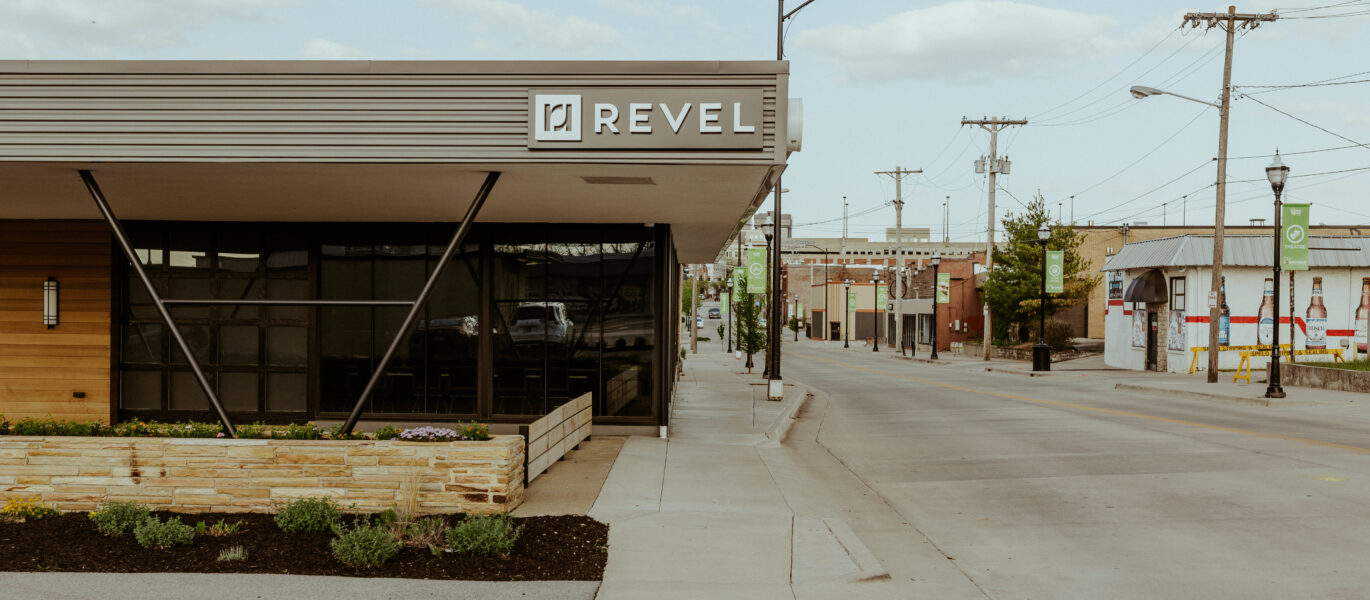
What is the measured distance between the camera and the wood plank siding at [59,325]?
15883mm

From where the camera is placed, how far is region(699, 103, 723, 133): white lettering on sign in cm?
1014

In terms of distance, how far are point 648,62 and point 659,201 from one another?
3.04m

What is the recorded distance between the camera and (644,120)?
10.2m

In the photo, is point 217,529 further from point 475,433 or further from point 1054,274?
point 1054,274

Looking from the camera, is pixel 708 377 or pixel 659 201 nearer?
pixel 659 201

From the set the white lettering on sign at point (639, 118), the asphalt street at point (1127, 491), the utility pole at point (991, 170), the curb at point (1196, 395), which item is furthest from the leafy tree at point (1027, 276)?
the white lettering on sign at point (639, 118)

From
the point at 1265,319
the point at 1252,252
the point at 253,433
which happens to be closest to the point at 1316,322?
the point at 1265,319

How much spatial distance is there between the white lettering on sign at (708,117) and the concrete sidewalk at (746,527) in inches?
151

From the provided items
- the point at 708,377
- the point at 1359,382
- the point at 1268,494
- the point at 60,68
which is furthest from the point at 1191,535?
the point at 708,377

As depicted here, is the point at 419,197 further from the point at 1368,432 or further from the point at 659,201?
the point at 1368,432

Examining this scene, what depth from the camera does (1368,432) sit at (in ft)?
57.4

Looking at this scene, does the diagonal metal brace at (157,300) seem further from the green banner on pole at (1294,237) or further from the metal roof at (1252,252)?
the metal roof at (1252,252)

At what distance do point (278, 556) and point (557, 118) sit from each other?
4.82m

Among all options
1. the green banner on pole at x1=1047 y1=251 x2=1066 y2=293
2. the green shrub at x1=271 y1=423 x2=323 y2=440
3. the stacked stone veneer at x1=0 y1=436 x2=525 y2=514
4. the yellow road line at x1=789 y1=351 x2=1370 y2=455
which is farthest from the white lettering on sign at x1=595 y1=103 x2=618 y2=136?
the green banner on pole at x1=1047 y1=251 x2=1066 y2=293
